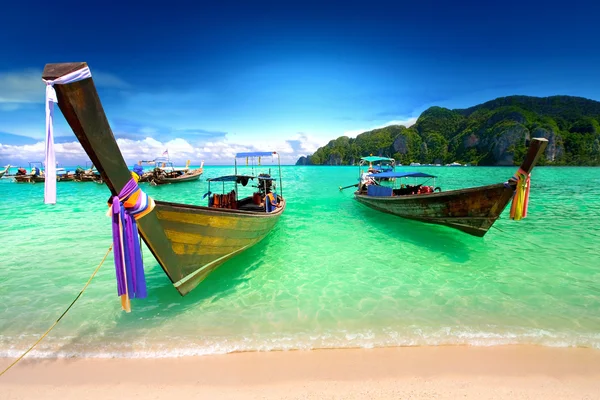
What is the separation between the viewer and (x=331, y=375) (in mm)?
3824

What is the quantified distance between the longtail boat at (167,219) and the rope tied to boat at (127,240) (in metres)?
0.14

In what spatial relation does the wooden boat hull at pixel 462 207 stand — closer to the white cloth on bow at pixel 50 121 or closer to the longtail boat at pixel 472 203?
the longtail boat at pixel 472 203

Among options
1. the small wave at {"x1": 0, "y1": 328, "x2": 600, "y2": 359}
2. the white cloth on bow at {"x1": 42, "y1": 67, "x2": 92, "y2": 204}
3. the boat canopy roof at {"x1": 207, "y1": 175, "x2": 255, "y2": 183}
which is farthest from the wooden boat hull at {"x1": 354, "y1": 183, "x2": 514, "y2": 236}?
the white cloth on bow at {"x1": 42, "y1": 67, "x2": 92, "y2": 204}

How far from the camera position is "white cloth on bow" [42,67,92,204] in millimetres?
2676

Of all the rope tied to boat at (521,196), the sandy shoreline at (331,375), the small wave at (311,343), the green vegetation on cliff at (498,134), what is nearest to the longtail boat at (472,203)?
the rope tied to boat at (521,196)

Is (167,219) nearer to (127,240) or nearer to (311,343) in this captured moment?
(127,240)

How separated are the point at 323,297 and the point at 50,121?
17.6ft

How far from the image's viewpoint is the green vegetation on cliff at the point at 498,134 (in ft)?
322

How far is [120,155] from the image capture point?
3.49 metres

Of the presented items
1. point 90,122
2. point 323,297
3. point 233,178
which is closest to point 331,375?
point 323,297

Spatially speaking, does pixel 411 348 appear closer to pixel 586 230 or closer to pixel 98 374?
pixel 98 374

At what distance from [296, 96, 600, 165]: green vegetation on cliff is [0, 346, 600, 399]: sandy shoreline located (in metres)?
111

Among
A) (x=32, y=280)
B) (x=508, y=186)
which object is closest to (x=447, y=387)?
(x=508, y=186)

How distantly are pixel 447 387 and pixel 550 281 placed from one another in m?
5.26
